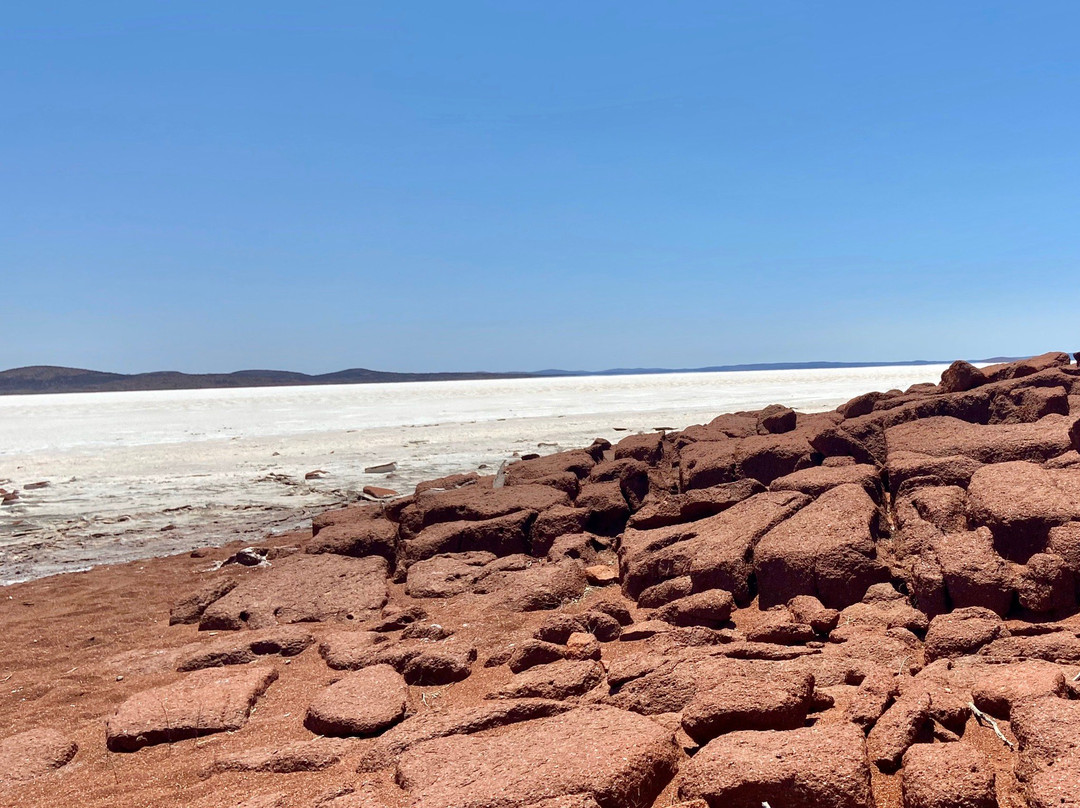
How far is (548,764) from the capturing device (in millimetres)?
2973

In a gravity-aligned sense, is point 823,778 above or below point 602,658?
above

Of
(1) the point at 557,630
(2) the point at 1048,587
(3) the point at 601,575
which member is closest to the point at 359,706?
(1) the point at 557,630

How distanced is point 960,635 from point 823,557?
111 cm

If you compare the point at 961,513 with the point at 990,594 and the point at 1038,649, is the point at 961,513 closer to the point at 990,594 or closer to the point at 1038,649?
the point at 990,594

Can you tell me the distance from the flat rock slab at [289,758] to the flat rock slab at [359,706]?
7.6 inches

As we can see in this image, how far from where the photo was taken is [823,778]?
8.74 feet

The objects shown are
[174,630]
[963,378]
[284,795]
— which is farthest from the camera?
[963,378]

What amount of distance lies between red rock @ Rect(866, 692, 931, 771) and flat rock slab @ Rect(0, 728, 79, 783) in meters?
3.82

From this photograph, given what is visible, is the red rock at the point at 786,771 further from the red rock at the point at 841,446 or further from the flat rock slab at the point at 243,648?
the red rock at the point at 841,446

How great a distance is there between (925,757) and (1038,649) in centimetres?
133

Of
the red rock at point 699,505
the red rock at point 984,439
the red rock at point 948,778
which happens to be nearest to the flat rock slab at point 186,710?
the red rock at point 948,778

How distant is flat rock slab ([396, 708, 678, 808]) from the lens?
9.20 feet

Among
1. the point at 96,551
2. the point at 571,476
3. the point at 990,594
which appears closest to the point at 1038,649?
the point at 990,594

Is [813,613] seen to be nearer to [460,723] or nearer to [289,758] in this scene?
[460,723]
